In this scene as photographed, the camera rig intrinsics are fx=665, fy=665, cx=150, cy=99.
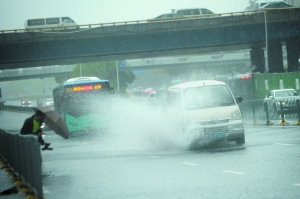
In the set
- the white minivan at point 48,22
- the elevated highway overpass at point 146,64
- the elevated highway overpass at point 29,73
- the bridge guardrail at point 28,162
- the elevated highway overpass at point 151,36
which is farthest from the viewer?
the elevated highway overpass at point 29,73

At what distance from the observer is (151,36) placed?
54.2m

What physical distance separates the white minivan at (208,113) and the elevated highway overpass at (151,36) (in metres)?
33.5

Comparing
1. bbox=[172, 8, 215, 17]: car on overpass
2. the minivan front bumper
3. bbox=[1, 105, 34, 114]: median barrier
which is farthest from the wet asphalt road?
bbox=[1, 105, 34, 114]: median barrier

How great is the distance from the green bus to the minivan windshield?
12.0m

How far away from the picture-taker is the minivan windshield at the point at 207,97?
19141 mm

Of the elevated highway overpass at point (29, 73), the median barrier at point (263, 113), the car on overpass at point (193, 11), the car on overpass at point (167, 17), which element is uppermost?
the car on overpass at point (193, 11)

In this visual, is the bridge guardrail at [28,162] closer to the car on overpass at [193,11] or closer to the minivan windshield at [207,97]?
the minivan windshield at [207,97]

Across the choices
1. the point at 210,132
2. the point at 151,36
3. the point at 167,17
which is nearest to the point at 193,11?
the point at 167,17

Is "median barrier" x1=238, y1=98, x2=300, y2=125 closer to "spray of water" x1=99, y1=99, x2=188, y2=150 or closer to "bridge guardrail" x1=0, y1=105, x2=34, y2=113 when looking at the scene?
"spray of water" x1=99, y1=99, x2=188, y2=150

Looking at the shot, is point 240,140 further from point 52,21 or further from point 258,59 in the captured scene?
point 258,59

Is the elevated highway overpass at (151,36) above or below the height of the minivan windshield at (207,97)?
above

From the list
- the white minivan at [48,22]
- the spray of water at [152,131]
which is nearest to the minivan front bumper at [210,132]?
the spray of water at [152,131]

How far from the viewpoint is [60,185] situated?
13.1 meters

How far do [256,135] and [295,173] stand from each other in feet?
36.3
